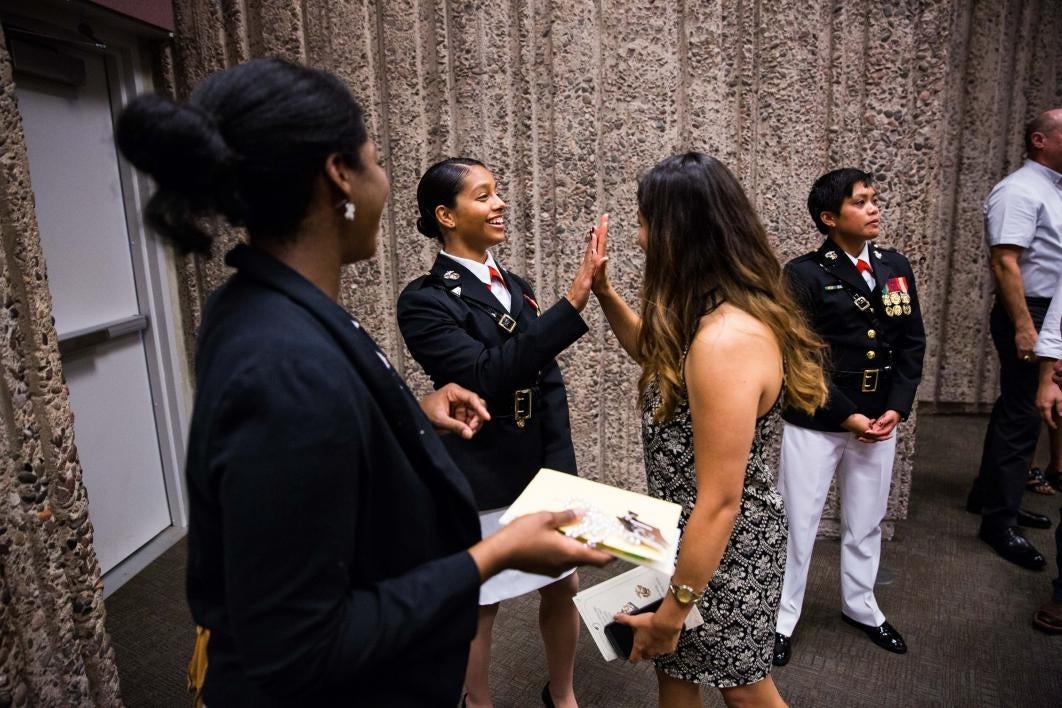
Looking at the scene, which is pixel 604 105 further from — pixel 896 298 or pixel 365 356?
pixel 365 356

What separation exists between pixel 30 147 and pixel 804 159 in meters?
3.32

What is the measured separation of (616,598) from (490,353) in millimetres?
752

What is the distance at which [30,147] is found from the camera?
286 centimetres

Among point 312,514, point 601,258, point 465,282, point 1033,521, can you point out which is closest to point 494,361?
point 465,282

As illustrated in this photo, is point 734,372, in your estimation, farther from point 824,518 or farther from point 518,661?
point 824,518

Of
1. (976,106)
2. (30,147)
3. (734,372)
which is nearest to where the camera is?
(734,372)

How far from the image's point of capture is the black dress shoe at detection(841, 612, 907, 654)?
2.63m

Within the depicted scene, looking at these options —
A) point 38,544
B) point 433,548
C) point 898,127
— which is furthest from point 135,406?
point 898,127

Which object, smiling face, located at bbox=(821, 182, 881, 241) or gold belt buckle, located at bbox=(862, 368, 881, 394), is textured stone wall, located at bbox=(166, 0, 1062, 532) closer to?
smiling face, located at bbox=(821, 182, 881, 241)

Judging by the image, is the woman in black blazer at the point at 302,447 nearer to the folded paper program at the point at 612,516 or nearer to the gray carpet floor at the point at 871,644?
the folded paper program at the point at 612,516

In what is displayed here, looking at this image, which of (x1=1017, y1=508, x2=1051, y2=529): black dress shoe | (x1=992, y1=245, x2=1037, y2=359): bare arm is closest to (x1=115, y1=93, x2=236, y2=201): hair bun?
(x1=992, y1=245, x2=1037, y2=359): bare arm

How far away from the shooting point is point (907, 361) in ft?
8.65

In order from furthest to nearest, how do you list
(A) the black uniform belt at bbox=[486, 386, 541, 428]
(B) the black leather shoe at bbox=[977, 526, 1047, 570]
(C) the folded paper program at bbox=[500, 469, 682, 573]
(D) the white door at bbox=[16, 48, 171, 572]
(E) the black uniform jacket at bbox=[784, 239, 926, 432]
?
1. (B) the black leather shoe at bbox=[977, 526, 1047, 570]
2. (D) the white door at bbox=[16, 48, 171, 572]
3. (E) the black uniform jacket at bbox=[784, 239, 926, 432]
4. (A) the black uniform belt at bbox=[486, 386, 541, 428]
5. (C) the folded paper program at bbox=[500, 469, 682, 573]

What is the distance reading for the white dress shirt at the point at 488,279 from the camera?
6.98 ft
